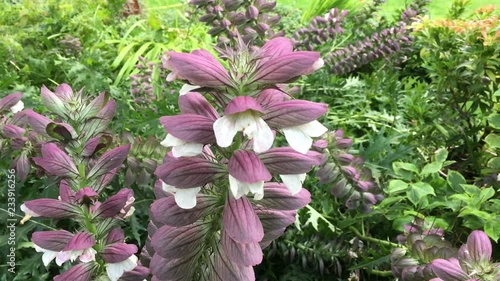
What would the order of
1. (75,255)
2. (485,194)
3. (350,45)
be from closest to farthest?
(75,255), (485,194), (350,45)

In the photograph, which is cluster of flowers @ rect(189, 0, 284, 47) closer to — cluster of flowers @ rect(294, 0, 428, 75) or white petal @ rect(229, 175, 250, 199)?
cluster of flowers @ rect(294, 0, 428, 75)

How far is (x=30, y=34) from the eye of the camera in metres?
3.37

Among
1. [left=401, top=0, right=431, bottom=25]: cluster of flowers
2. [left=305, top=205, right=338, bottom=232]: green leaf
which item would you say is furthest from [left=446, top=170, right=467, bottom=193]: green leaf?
[left=401, top=0, right=431, bottom=25]: cluster of flowers

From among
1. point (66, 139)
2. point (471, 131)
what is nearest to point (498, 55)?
point (471, 131)

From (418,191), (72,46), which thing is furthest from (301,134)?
(72,46)

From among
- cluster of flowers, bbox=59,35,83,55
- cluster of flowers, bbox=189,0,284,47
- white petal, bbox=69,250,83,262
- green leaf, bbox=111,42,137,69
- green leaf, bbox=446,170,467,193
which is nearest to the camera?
white petal, bbox=69,250,83,262

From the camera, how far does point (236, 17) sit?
6.58 ft

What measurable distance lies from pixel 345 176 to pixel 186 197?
0.89 meters

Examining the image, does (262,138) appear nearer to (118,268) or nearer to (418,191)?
(118,268)

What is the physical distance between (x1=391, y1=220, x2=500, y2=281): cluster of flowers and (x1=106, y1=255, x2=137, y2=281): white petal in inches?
22.9

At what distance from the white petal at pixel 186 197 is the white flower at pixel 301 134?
0.52 ft

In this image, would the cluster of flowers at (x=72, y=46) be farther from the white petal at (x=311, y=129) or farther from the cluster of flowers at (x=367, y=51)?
the white petal at (x=311, y=129)

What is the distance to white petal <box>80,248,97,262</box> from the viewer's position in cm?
91

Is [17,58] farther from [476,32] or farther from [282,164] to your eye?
[282,164]
